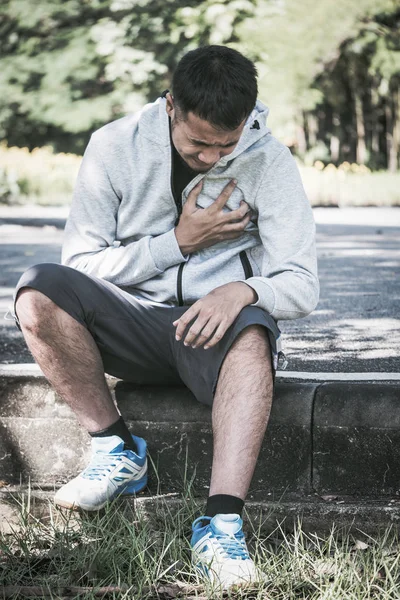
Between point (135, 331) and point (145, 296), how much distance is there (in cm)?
20

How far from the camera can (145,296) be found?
321cm

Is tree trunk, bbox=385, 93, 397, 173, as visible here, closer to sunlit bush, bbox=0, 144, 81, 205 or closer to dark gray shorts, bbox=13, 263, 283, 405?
sunlit bush, bbox=0, 144, 81, 205

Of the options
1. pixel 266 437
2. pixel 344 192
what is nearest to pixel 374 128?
pixel 344 192

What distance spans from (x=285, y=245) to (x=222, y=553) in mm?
1027

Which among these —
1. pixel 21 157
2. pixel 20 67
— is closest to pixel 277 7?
pixel 21 157

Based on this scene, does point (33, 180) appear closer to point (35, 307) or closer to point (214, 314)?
A: point (35, 307)

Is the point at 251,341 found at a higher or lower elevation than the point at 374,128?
higher

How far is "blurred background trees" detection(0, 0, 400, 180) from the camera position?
811 inches

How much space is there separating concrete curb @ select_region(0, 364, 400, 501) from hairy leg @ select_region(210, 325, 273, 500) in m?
0.33

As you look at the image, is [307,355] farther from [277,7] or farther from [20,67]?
[20,67]

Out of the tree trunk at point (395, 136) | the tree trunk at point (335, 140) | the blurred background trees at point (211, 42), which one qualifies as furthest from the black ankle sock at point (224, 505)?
the tree trunk at point (335, 140)

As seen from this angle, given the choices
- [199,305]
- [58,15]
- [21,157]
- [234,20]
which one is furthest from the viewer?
[58,15]

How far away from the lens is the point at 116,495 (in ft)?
9.83

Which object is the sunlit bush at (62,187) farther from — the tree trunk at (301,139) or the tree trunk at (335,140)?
the tree trunk at (335,140)
